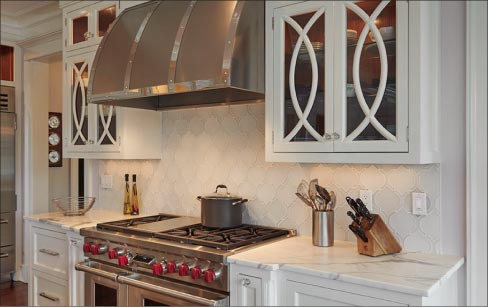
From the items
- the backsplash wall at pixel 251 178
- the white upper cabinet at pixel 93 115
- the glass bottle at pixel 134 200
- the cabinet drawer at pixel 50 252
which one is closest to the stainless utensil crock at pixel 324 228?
the backsplash wall at pixel 251 178

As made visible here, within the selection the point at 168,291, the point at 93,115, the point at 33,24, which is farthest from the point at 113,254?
the point at 33,24

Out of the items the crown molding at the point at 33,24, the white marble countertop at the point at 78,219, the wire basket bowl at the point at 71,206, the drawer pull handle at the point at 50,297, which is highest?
the crown molding at the point at 33,24

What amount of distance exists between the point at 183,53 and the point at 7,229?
321cm

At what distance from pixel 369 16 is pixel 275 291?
4.25 ft

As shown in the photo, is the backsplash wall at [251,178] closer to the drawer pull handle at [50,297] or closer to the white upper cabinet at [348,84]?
the white upper cabinet at [348,84]

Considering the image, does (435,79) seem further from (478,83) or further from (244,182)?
→ (244,182)

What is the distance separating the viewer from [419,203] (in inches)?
83.4

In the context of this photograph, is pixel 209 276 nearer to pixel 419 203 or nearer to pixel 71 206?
pixel 419 203

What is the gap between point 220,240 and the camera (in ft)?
7.36

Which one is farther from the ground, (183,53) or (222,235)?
(183,53)

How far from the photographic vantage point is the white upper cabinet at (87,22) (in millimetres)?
3051

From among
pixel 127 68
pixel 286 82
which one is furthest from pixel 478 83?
pixel 127 68

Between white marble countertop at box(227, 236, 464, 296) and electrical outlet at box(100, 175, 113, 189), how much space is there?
180 centimetres

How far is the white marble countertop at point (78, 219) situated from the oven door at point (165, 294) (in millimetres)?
627
